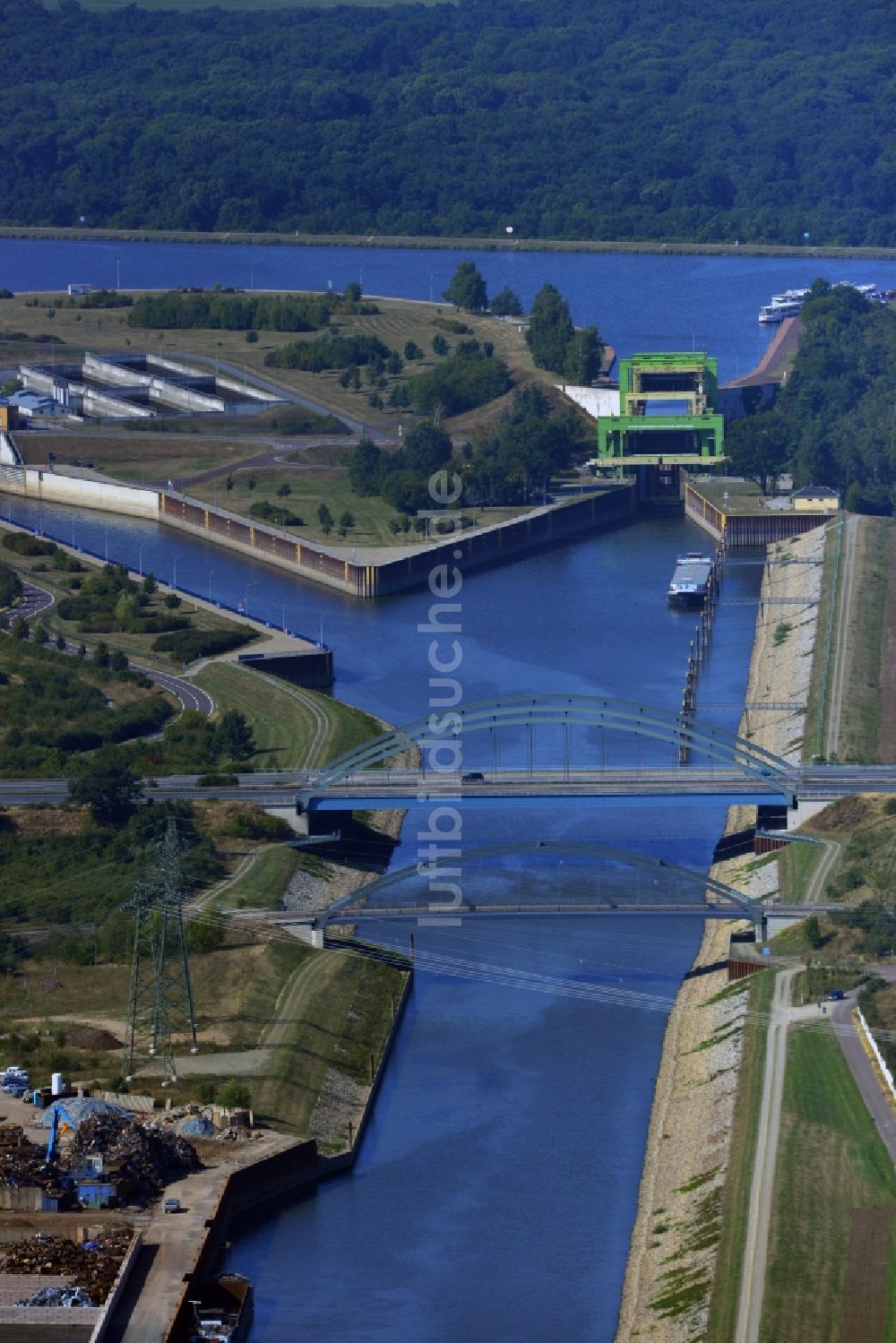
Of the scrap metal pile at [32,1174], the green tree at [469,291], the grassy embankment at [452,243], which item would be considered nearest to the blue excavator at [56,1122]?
the scrap metal pile at [32,1174]

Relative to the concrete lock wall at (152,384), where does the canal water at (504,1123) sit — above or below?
below

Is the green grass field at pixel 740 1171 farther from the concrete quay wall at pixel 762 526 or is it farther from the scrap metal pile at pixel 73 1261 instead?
the concrete quay wall at pixel 762 526

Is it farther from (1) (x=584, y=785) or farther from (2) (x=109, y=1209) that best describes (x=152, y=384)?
(2) (x=109, y=1209)

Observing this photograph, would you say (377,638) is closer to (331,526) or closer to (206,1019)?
(331,526)

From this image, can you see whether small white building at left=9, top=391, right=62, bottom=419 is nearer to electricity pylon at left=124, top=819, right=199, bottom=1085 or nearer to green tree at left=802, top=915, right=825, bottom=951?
electricity pylon at left=124, top=819, right=199, bottom=1085

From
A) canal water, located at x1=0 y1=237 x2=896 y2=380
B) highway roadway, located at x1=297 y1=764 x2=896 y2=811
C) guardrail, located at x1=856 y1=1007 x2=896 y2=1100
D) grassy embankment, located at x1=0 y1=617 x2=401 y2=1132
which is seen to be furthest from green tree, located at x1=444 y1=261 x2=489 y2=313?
guardrail, located at x1=856 y1=1007 x2=896 y2=1100

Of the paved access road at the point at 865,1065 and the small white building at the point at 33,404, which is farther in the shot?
the small white building at the point at 33,404
